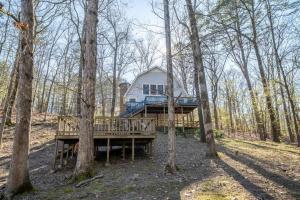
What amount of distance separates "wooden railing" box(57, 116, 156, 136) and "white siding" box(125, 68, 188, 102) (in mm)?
12411

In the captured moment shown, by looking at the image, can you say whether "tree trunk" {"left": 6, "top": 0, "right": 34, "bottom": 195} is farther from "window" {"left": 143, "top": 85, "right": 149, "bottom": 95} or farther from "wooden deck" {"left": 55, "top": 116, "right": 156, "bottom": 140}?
"window" {"left": 143, "top": 85, "right": 149, "bottom": 95}

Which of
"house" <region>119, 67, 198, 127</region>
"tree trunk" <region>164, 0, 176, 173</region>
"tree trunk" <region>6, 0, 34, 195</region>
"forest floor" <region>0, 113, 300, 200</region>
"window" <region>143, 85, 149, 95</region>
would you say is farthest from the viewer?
"window" <region>143, 85, 149, 95</region>

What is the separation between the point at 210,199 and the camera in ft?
19.7

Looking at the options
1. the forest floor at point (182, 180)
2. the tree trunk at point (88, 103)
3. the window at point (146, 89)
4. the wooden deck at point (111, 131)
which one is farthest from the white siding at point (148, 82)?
the tree trunk at point (88, 103)

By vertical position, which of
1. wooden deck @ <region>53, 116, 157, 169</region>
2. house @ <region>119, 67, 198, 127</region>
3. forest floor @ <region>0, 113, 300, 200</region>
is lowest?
forest floor @ <region>0, 113, 300, 200</region>

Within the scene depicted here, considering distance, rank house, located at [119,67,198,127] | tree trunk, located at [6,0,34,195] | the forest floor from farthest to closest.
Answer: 1. house, located at [119,67,198,127]
2. tree trunk, located at [6,0,34,195]
3. the forest floor

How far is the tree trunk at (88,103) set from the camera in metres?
8.86

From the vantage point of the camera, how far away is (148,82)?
26.2 m

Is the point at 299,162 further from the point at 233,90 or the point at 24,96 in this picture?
the point at 233,90

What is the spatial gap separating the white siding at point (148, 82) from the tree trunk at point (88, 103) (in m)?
16.2

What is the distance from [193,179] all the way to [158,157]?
194 inches

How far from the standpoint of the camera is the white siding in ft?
84.5

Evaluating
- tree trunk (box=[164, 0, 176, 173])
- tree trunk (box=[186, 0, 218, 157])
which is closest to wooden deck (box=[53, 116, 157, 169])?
tree trunk (box=[186, 0, 218, 157])

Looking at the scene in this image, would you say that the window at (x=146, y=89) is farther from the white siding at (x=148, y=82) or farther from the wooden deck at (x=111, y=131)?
the wooden deck at (x=111, y=131)
